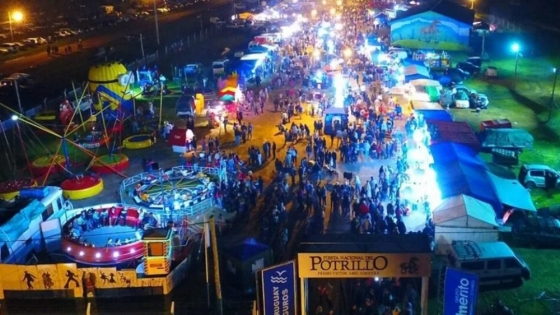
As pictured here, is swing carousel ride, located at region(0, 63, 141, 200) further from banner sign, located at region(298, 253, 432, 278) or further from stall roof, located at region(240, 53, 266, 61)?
banner sign, located at region(298, 253, 432, 278)

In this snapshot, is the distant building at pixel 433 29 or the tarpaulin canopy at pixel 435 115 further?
the distant building at pixel 433 29

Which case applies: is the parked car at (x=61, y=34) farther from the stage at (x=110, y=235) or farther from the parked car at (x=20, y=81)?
the stage at (x=110, y=235)

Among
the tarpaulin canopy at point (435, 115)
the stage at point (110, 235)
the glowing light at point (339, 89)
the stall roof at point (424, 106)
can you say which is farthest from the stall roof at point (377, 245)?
the glowing light at point (339, 89)

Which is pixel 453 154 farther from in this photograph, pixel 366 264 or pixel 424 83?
pixel 424 83

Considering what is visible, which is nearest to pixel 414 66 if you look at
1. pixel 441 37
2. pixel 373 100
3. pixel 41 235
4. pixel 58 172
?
pixel 373 100

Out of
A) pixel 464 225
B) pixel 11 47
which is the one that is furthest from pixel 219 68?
→ pixel 464 225

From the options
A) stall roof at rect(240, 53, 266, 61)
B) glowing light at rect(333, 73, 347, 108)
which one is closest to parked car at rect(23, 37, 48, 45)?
stall roof at rect(240, 53, 266, 61)
